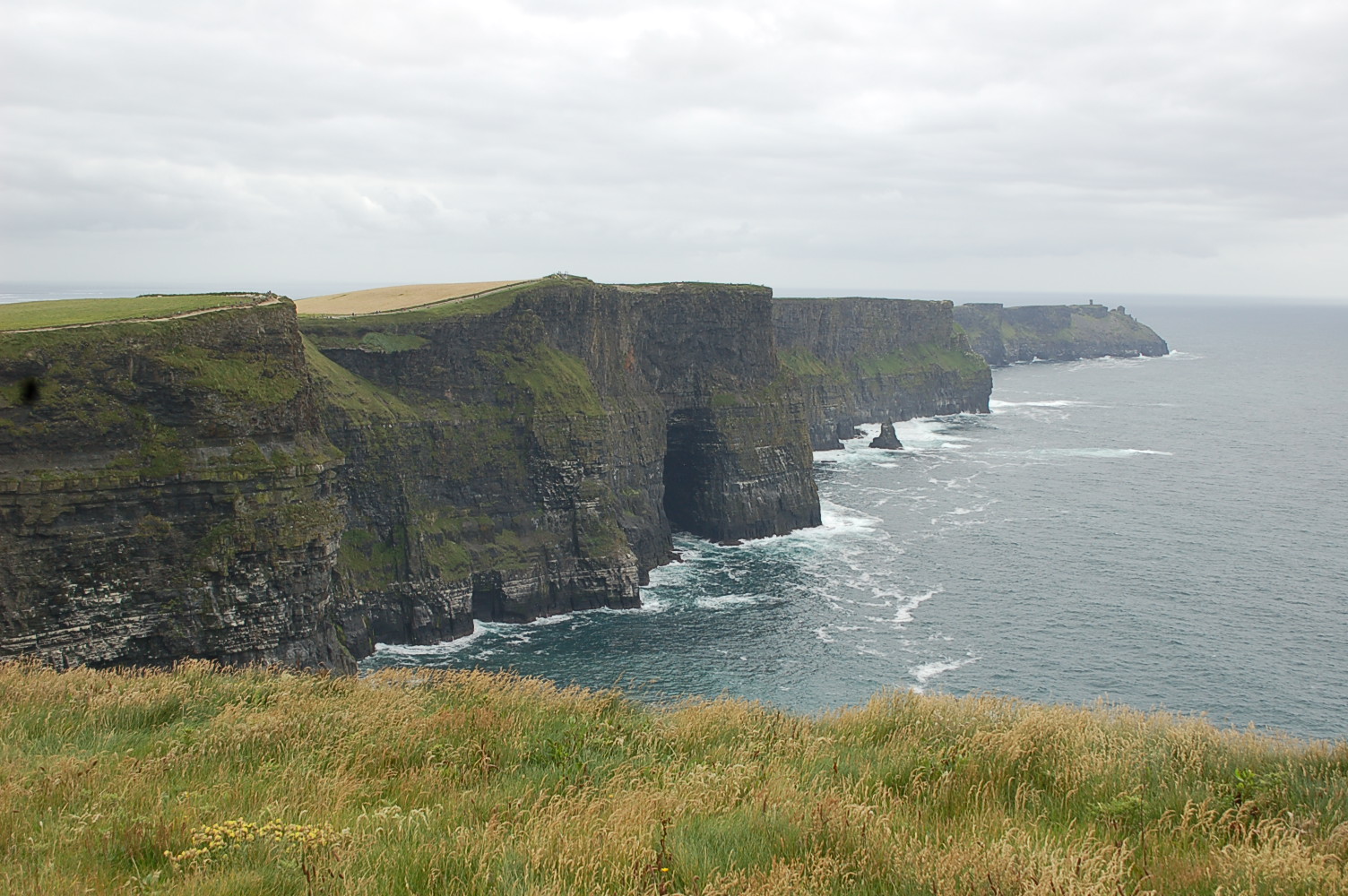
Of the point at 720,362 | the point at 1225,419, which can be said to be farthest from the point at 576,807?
the point at 1225,419

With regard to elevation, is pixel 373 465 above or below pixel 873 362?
below

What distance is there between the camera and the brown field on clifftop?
3228 inches

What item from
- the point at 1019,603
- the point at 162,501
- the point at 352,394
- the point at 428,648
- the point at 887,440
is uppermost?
the point at 352,394

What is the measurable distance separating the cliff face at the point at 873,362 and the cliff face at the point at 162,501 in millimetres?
100663

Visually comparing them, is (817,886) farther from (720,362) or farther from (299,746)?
(720,362)

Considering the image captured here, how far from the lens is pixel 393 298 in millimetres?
88000

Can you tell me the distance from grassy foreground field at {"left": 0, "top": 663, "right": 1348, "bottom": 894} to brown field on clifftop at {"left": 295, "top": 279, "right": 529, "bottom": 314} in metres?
67.1

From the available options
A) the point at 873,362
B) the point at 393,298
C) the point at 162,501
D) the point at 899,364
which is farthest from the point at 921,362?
the point at 162,501

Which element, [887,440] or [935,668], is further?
[887,440]

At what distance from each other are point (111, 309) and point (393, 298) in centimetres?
3570

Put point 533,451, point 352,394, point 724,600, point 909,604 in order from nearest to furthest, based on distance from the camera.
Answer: point 352,394, point 909,604, point 724,600, point 533,451

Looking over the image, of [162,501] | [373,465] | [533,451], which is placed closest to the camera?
[162,501]

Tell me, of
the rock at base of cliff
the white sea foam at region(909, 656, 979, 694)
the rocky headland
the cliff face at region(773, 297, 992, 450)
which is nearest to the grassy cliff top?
the rocky headland

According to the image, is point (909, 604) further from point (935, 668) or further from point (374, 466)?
point (374, 466)
